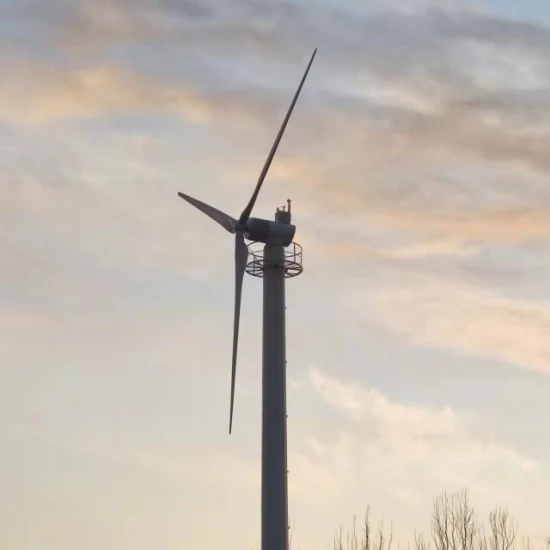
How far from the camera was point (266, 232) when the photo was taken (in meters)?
62.2

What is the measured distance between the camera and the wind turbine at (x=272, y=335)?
57562 millimetres

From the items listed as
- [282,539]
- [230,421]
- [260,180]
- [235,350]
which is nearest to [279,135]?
[260,180]

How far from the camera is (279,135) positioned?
62.8 metres

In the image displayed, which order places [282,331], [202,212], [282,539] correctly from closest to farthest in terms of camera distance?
[282,539]
[282,331]
[202,212]

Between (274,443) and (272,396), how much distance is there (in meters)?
2.60

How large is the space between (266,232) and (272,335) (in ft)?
19.4

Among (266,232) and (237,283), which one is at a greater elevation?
(266,232)

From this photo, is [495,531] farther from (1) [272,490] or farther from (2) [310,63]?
(2) [310,63]

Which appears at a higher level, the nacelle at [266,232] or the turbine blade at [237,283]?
the nacelle at [266,232]

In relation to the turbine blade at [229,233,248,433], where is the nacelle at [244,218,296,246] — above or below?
above

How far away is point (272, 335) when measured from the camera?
2391 inches

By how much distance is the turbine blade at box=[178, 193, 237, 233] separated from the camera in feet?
208

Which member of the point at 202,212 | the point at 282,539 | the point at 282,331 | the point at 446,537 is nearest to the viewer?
the point at 282,539

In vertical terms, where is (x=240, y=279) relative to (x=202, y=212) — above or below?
below
